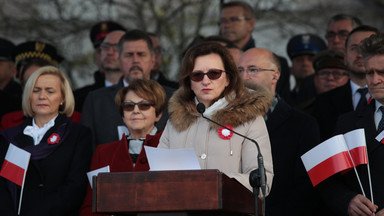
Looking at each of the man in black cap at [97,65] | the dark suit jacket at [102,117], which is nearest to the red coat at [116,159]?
the dark suit jacket at [102,117]

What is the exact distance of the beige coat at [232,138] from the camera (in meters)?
5.69

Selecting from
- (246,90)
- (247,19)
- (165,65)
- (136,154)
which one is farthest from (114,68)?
(165,65)

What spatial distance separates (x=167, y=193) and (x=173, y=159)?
1.26ft

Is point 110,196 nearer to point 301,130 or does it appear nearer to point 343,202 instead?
point 343,202

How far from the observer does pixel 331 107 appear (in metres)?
8.32

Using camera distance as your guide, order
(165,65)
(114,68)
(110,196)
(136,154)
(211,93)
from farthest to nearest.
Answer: (165,65), (114,68), (136,154), (211,93), (110,196)

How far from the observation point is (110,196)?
4.84 m

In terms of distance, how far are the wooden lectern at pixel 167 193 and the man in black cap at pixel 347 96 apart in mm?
3595

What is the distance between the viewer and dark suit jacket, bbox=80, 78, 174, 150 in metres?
8.13

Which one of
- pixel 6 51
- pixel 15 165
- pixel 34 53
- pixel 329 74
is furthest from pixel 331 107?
pixel 6 51

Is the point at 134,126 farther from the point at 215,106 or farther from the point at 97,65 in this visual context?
the point at 97,65

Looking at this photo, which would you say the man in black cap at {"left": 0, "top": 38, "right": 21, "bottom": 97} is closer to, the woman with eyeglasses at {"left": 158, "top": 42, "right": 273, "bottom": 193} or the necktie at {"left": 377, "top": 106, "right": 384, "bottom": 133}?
the woman with eyeglasses at {"left": 158, "top": 42, "right": 273, "bottom": 193}

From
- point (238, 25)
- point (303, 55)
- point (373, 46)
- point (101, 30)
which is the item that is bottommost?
point (373, 46)

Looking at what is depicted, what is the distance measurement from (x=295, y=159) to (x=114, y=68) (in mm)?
3318
